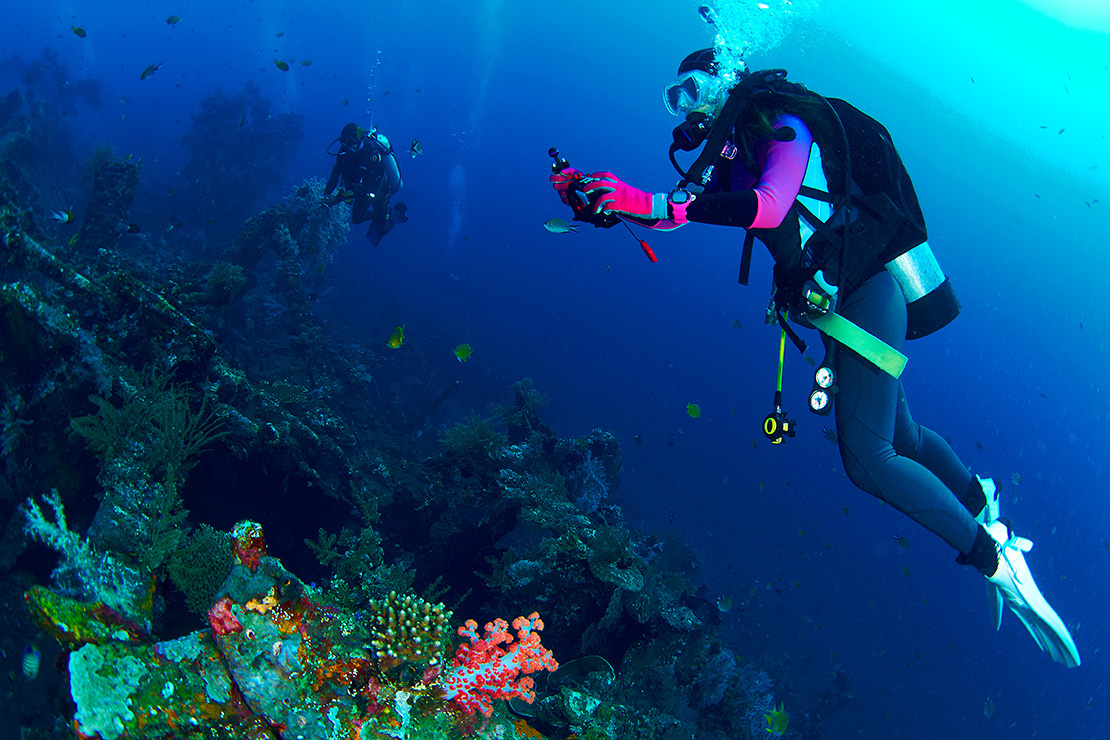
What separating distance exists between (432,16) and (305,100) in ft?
125

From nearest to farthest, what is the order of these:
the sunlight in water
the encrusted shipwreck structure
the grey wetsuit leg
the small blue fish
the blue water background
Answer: the encrusted shipwreck structure → the small blue fish → the grey wetsuit leg → the blue water background → the sunlight in water

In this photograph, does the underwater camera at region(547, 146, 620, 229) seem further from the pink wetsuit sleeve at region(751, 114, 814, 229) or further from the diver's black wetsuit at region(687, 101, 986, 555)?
the diver's black wetsuit at region(687, 101, 986, 555)

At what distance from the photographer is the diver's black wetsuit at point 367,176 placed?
11188mm

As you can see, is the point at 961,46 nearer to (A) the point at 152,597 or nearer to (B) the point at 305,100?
(A) the point at 152,597

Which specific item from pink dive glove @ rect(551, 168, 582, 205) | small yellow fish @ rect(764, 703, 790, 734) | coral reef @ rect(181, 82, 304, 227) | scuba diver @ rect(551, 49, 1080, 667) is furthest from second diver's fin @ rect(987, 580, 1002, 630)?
coral reef @ rect(181, 82, 304, 227)

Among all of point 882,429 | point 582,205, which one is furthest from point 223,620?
point 882,429

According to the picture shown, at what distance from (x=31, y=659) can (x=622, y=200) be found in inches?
155

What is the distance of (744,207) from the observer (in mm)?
2504

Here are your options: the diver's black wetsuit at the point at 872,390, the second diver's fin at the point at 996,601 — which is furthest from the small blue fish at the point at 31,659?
the second diver's fin at the point at 996,601

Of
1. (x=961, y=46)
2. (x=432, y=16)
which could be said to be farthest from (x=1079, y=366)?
(x=432, y=16)

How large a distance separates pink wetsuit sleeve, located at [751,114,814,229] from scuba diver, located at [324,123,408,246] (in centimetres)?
1045

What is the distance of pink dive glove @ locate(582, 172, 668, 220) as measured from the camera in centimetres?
256

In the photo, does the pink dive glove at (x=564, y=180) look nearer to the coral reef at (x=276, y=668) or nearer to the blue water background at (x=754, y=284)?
the coral reef at (x=276, y=668)

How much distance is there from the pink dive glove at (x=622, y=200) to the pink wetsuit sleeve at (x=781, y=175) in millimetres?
536
